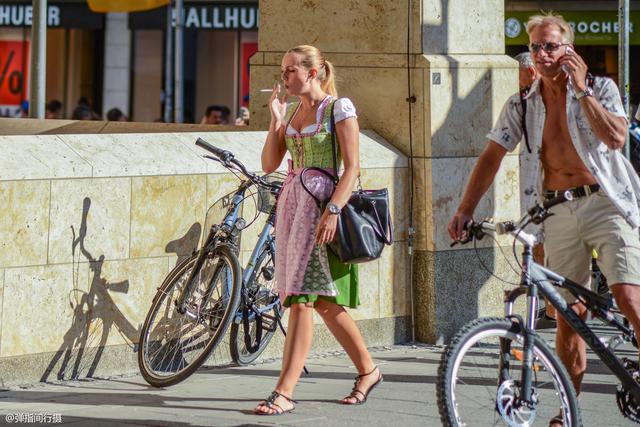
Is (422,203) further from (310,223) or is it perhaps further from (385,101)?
(310,223)

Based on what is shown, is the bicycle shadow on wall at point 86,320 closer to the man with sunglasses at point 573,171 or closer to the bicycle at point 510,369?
the man with sunglasses at point 573,171

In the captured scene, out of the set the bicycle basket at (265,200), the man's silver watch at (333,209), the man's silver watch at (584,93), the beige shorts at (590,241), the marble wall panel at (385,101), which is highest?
the marble wall panel at (385,101)

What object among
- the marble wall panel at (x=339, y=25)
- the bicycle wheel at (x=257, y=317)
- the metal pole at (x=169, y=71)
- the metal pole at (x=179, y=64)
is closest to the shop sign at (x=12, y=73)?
the metal pole at (x=169, y=71)

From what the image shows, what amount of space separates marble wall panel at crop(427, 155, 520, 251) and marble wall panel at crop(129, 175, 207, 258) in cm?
184

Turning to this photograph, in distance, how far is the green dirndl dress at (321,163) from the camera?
6.84 meters

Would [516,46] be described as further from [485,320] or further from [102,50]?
[485,320]

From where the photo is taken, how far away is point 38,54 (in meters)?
12.5

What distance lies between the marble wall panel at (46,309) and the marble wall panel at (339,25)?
9.61 feet

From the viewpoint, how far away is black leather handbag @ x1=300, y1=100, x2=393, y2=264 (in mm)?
6742

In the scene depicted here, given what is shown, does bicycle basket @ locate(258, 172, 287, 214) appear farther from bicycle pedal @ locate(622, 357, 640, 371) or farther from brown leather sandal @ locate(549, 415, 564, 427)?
brown leather sandal @ locate(549, 415, 564, 427)

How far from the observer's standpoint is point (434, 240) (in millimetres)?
9336

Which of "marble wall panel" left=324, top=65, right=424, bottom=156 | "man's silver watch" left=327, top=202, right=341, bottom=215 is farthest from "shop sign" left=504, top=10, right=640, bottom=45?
"man's silver watch" left=327, top=202, right=341, bottom=215

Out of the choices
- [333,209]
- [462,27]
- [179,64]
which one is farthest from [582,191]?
[179,64]

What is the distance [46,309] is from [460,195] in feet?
10.4
